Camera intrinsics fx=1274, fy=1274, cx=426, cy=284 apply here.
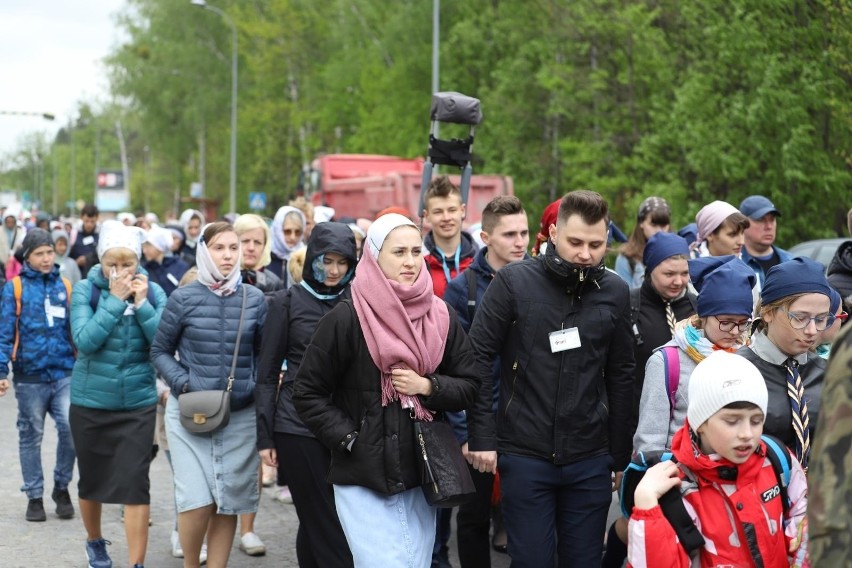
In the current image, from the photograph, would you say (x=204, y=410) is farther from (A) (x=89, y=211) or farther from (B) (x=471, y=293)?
(A) (x=89, y=211)

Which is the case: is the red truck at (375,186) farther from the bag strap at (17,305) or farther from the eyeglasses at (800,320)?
the eyeglasses at (800,320)

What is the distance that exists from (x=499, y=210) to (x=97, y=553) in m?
3.00

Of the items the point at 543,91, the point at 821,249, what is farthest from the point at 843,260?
the point at 543,91

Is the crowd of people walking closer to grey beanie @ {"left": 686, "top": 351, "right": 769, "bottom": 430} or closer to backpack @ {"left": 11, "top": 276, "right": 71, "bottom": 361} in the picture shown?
grey beanie @ {"left": 686, "top": 351, "right": 769, "bottom": 430}

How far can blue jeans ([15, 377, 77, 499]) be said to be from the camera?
8781 millimetres

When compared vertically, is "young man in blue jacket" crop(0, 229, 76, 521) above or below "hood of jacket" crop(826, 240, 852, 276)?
below

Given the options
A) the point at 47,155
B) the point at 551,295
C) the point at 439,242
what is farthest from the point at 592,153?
the point at 47,155

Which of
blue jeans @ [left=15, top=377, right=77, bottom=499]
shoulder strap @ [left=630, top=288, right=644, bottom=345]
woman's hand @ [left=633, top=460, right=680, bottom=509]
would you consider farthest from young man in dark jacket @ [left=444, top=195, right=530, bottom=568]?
blue jeans @ [left=15, top=377, right=77, bottom=499]

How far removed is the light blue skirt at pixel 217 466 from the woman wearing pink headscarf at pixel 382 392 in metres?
1.66

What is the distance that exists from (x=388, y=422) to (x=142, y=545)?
2.58 metres

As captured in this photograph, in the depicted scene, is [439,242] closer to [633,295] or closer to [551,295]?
[633,295]

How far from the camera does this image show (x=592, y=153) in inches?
1001

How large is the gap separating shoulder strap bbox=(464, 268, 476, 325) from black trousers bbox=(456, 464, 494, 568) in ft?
2.67

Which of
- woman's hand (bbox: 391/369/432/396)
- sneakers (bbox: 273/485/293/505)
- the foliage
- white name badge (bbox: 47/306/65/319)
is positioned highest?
the foliage
